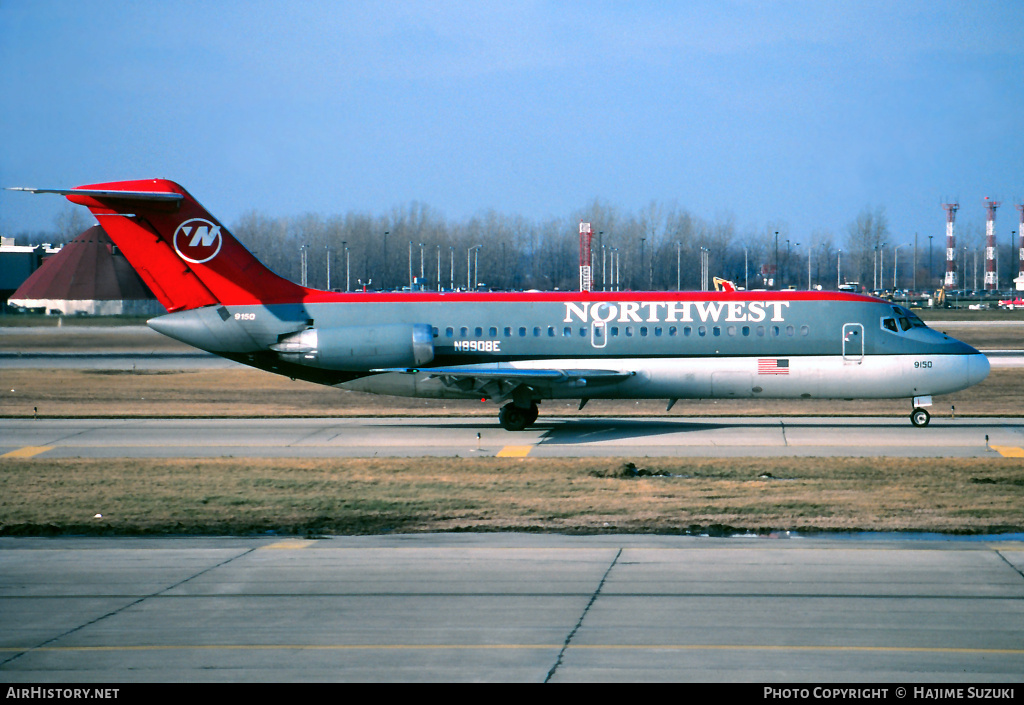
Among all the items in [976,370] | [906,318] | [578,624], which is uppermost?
[906,318]

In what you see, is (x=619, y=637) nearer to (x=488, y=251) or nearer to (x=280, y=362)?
(x=280, y=362)

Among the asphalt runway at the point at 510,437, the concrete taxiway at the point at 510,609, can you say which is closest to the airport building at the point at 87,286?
the asphalt runway at the point at 510,437

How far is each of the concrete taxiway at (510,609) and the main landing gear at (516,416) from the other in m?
13.4

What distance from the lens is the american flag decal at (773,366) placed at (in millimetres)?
29719

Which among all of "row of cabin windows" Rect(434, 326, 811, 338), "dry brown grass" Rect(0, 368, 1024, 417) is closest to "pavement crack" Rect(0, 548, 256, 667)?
"row of cabin windows" Rect(434, 326, 811, 338)

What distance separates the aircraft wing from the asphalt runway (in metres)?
1.34

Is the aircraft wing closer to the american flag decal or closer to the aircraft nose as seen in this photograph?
the american flag decal

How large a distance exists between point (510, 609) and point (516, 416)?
58.8 ft

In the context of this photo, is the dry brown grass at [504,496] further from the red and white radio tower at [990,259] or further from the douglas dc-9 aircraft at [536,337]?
the red and white radio tower at [990,259]

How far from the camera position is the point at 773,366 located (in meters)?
29.7

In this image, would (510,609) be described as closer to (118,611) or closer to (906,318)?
(118,611)

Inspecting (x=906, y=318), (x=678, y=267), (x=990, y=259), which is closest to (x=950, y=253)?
(x=990, y=259)

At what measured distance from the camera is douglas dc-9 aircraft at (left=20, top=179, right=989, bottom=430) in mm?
29719
